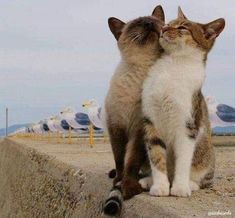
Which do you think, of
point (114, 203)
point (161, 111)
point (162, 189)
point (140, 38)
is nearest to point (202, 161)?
point (162, 189)

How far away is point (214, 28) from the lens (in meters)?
4.45

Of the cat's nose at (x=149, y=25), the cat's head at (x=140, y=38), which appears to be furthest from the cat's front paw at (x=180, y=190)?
the cat's nose at (x=149, y=25)

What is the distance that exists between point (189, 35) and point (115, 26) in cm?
98

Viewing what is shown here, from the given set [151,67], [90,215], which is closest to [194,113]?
[151,67]

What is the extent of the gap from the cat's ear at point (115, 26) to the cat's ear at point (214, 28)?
0.93m

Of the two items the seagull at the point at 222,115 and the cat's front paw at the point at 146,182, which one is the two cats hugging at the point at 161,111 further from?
the seagull at the point at 222,115

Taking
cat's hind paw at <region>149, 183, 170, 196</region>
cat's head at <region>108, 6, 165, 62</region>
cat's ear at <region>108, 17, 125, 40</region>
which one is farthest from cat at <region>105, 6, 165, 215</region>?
cat's hind paw at <region>149, 183, 170, 196</region>

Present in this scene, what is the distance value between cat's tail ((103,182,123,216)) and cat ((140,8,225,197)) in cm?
26

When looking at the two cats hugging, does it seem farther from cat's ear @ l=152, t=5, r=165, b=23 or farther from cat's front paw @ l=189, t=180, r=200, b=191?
cat's ear @ l=152, t=5, r=165, b=23

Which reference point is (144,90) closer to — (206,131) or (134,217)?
(206,131)

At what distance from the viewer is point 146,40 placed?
189 inches

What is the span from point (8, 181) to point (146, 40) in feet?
33.3

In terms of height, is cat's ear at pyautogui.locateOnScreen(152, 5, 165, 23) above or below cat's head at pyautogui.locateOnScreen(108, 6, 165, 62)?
above

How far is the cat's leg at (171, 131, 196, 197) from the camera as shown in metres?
4.25
